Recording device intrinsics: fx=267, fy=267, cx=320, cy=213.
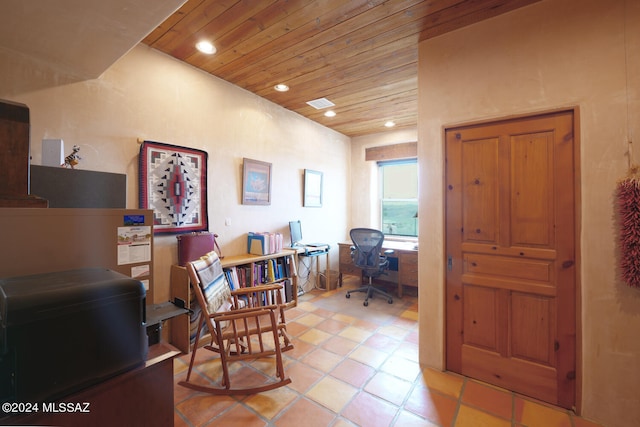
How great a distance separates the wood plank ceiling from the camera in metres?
1.93

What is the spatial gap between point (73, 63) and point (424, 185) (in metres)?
2.82

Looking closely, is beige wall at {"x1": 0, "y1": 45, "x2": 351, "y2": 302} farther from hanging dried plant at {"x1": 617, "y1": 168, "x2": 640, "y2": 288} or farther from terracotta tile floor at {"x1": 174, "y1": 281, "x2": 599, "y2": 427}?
hanging dried plant at {"x1": 617, "y1": 168, "x2": 640, "y2": 288}

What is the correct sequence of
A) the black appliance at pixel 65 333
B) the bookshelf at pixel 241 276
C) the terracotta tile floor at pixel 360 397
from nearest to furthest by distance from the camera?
the black appliance at pixel 65 333 < the terracotta tile floor at pixel 360 397 < the bookshelf at pixel 241 276

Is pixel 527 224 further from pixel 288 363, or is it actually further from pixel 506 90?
pixel 288 363

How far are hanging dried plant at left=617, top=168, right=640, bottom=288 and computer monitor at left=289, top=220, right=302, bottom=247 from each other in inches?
125

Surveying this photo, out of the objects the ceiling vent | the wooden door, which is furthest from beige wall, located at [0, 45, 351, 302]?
the wooden door

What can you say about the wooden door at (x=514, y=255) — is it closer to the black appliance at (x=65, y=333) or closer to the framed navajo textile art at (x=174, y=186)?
the black appliance at (x=65, y=333)

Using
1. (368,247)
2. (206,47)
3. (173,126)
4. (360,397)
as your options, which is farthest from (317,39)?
(360,397)

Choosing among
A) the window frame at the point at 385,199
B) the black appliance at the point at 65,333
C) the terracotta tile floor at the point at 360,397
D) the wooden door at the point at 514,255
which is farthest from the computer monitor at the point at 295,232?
the black appliance at the point at 65,333

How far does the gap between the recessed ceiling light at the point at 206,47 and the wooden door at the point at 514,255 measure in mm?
2207

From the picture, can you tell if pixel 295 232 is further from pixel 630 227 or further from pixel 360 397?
pixel 630 227

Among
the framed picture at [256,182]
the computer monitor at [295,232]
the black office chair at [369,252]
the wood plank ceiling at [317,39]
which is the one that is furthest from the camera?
the computer monitor at [295,232]

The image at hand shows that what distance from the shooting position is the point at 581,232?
1733 millimetres

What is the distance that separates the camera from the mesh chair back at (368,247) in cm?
373
